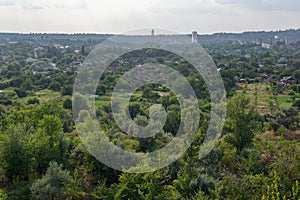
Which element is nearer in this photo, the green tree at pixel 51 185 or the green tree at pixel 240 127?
the green tree at pixel 51 185

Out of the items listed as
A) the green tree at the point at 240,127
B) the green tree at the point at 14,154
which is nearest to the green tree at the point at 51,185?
the green tree at the point at 14,154

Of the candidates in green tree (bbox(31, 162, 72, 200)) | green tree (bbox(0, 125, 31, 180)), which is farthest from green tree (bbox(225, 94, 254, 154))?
green tree (bbox(0, 125, 31, 180))

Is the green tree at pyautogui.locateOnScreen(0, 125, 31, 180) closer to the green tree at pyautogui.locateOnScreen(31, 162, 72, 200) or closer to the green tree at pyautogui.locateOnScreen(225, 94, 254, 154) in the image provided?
the green tree at pyautogui.locateOnScreen(31, 162, 72, 200)

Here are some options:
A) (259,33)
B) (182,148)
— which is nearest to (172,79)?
(182,148)

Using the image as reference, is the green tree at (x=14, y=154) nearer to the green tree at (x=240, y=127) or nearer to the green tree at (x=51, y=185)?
the green tree at (x=51, y=185)

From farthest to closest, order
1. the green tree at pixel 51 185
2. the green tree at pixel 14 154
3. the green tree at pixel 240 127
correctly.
Answer: the green tree at pixel 240 127 < the green tree at pixel 14 154 < the green tree at pixel 51 185

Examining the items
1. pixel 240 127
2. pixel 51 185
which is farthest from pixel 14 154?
pixel 240 127

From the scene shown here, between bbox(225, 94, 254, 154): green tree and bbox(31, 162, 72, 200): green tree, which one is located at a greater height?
bbox(225, 94, 254, 154): green tree

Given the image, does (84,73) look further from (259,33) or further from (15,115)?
(259,33)

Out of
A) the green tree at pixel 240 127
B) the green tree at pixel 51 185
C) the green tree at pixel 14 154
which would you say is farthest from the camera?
the green tree at pixel 240 127

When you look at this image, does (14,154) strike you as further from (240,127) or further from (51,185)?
(240,127)

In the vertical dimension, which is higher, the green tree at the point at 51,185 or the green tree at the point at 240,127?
the green tree at the point at 240,127
